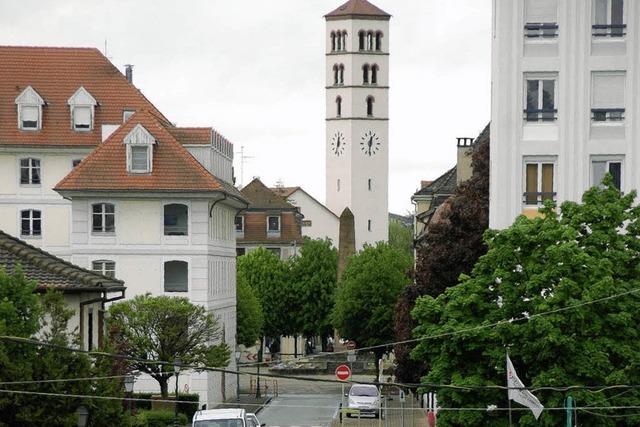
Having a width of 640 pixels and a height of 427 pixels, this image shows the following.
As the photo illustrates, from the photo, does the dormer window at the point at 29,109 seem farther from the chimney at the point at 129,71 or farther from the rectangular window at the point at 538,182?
the rectangular window at the point at 538,182

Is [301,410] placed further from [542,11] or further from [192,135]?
[542,11]

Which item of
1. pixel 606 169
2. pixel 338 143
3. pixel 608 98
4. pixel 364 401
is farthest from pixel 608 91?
pixel 338 143

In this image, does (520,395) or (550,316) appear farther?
(550,316)

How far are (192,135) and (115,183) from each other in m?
6.52

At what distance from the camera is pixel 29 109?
3787 inches

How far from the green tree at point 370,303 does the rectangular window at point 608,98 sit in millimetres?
57263

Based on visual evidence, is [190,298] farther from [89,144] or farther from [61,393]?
[61,393]

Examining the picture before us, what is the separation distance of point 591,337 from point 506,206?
12.8 metres

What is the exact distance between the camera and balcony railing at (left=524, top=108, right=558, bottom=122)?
5709cm

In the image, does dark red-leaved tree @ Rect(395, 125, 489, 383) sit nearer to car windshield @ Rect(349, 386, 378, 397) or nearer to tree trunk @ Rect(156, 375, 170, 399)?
tree trunk @ Rect(156, 375, 170, 399)

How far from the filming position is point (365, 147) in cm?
18512

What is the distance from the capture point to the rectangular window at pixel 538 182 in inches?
2253

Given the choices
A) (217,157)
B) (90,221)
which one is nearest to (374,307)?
(217,157)

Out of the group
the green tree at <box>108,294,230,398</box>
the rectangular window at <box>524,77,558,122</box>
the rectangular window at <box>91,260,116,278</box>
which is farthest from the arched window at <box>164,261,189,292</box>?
the rectangular window at <box>524,77,558,122</box>
